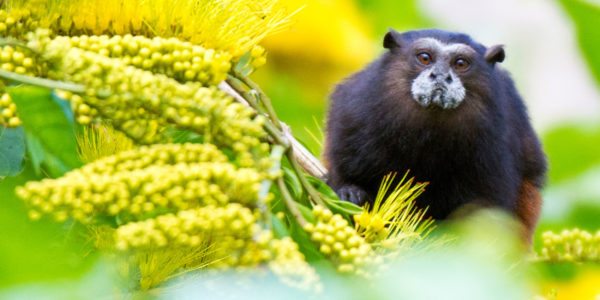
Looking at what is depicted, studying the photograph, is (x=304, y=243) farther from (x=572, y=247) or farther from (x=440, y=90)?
(x=440, y=90)

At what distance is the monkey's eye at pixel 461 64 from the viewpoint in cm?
340

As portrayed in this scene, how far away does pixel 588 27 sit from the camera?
1.96 metres

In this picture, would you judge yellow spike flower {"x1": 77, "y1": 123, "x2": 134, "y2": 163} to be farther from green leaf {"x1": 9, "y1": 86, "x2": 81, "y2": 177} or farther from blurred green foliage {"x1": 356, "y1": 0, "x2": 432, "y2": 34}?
blurred green foliage {"x1": 356, "y1": 0, "x2": 432, "y2": 34}

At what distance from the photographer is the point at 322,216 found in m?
1.79

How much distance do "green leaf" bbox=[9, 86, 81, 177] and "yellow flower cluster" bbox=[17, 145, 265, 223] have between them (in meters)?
0.22

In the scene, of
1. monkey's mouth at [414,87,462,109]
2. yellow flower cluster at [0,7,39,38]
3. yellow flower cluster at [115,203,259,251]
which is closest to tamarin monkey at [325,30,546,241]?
monkey's mouth at [414,87,462,109]

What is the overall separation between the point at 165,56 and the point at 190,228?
41 centimetres

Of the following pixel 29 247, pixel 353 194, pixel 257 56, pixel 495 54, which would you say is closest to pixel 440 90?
pixel 495 54

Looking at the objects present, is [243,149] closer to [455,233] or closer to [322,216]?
[322,216]

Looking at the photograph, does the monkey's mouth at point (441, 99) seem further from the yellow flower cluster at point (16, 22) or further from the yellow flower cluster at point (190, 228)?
the yellow flower cluster at point (190, 228)

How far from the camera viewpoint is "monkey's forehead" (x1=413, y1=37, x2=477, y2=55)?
11.1ft

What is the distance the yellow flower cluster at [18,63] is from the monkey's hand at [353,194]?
1.53 metres

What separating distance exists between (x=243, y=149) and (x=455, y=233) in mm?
720

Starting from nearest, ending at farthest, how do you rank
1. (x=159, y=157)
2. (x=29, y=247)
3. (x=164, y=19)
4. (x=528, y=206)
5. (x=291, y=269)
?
(x=29, y=247) → (x=291, y=269) → (x=159, y=157) → (x=164, y=19) → (x=528, y=206)
